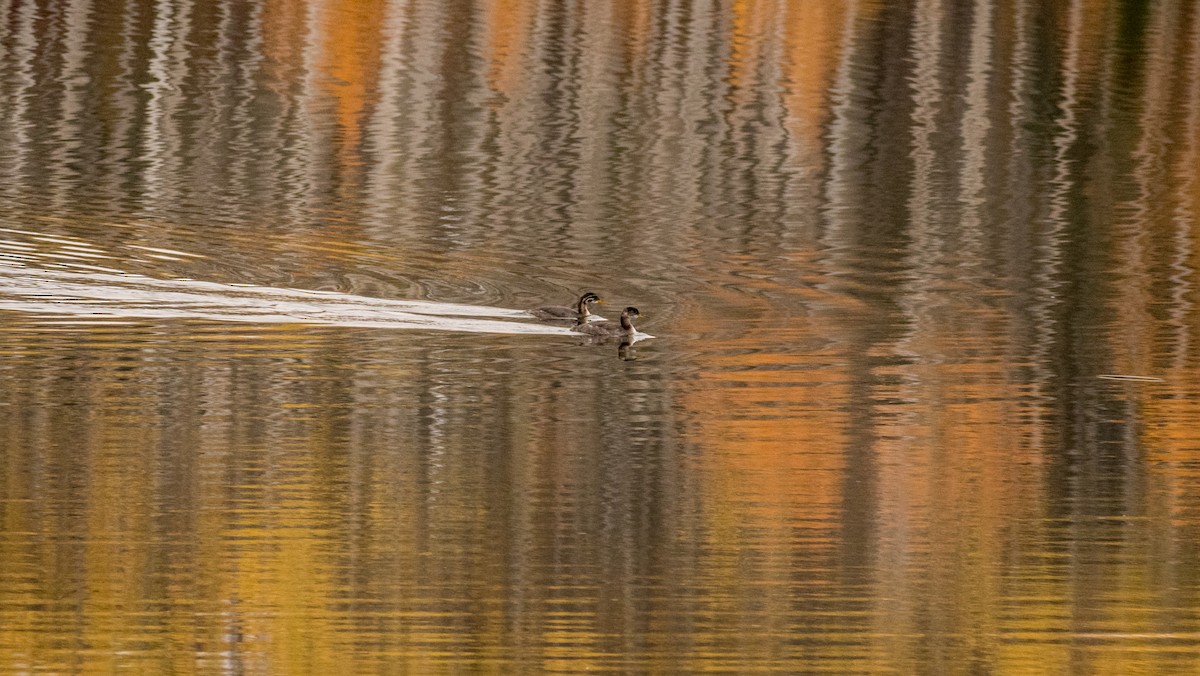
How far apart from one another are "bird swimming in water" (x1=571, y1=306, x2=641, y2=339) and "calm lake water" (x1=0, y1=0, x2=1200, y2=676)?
163 mm

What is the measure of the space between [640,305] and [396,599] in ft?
32.8

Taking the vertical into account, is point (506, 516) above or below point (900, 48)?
below

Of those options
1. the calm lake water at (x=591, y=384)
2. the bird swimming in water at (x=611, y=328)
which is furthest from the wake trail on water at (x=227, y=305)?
the bird swimming in water at (x=611, y=328)

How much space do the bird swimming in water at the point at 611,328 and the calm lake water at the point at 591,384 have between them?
0.16 meters

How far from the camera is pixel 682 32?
49906 millimetres

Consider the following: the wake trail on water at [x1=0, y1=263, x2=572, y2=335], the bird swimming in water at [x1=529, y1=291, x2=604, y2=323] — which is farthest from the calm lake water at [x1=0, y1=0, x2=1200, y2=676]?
the bird swimming in water at [x1=529, y1=291, x2=604, y2=323]

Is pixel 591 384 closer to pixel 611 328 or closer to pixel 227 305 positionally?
pixel 611 328

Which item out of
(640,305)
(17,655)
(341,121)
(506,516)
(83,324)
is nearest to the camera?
(17,655)

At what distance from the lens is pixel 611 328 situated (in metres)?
19.1

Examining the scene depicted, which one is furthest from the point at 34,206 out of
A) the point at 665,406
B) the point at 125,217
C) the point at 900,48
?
the point at 900,48

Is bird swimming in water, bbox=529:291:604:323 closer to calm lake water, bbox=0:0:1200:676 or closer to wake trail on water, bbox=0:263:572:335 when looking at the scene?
wake trail on water, bbox=0:263:572:335

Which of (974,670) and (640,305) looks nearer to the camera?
(974,670)

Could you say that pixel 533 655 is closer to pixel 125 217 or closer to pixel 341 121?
pixel 125 217

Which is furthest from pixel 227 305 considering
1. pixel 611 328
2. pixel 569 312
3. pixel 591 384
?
pixel 591 384
